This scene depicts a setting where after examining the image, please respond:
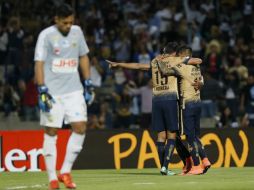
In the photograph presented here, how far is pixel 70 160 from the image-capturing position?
12.8 metres

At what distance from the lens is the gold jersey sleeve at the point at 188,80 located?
16.2 m

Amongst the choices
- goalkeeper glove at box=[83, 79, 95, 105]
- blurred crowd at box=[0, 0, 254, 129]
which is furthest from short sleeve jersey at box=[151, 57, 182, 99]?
blurred crowd at box=[0, 0, 254, 129]

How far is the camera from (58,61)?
41.7ft

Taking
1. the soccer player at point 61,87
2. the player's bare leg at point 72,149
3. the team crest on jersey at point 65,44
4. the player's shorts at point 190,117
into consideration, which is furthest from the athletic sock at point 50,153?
the player's shorts at point 190,117

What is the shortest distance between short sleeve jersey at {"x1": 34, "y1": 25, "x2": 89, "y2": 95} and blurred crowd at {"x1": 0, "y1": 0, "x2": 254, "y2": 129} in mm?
11169

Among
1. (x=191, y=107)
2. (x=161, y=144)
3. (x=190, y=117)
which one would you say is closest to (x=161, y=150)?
(x=161, y=144)

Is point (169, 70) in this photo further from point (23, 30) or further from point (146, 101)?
point (23, 30)

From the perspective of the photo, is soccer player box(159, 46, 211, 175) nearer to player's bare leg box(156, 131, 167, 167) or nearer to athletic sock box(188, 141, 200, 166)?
athletic sock box(188, 141, 200, 166)

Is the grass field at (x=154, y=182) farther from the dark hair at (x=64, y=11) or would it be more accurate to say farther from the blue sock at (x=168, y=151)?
the dark hair at (x=64, y=11)

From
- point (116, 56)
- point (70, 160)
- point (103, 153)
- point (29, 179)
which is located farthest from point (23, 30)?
point (70, 160)

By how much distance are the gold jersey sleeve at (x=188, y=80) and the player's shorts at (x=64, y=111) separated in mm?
3723

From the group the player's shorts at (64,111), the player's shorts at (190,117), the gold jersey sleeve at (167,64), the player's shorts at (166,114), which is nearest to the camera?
the player's shorts at (64,111)

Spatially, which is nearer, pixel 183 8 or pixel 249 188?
pixel 249 188

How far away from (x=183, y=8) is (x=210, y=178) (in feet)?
44.5
